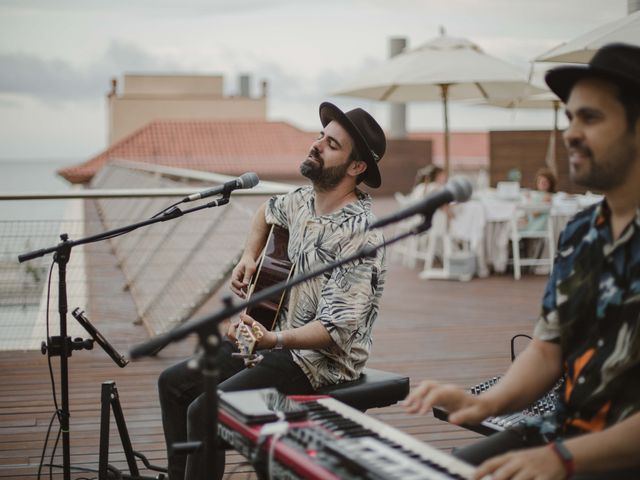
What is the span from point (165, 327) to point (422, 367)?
1.92 meters

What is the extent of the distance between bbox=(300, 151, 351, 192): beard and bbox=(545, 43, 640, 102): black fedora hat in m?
1.44

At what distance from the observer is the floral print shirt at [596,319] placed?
1918 mm

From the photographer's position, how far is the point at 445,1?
65.1 feet

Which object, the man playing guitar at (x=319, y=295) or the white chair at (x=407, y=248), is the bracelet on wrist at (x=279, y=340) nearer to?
the man playing guitar at (x=319, y=295)

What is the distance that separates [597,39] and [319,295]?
322 cm

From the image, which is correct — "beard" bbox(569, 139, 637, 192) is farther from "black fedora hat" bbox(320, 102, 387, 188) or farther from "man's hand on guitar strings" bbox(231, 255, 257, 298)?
"man's hand on guitar strings" bbox(231, 255, 257, 298)

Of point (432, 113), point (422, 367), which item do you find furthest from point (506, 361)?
point (432, 113)

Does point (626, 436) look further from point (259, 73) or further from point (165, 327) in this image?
point (259, 73)

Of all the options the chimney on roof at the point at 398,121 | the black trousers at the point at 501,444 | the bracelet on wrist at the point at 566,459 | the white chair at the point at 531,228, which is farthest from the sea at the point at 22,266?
the chimney on roof at the point at 398,121

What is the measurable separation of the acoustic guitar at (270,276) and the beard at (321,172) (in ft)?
0.90

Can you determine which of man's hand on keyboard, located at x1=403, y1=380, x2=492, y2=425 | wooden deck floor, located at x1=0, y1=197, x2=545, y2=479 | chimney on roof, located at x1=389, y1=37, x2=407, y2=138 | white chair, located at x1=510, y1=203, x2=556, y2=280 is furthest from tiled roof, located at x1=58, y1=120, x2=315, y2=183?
man's hand on keyboard, located at x1=403, y1=380, x2=492, y2=425

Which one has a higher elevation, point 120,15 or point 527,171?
point 120,15

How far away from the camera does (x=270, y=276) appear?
3406 millimetres

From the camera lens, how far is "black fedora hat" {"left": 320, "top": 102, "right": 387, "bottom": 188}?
3354 millimetres
